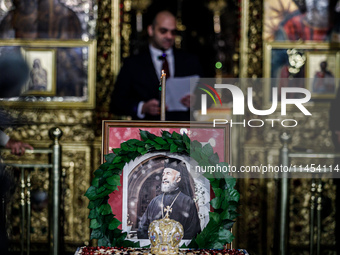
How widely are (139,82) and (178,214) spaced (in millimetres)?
2319

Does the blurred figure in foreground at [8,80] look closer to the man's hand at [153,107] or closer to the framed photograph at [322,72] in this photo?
the man's hand at [153,107]

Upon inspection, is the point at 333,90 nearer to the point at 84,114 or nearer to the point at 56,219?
the point at 84,114

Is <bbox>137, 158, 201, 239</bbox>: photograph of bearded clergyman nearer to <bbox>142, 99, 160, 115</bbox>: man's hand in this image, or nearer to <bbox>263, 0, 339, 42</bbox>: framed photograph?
<bbox>142, 99, 160, 115</bbox>: man's hand

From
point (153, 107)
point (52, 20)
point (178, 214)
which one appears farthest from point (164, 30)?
point (178, 214)

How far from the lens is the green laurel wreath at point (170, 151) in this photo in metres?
1.59

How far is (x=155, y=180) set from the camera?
1.66m

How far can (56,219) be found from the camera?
3.04m

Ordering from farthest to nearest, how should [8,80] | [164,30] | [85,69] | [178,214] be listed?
[85,69], [164,30], [8,80], [178,214]

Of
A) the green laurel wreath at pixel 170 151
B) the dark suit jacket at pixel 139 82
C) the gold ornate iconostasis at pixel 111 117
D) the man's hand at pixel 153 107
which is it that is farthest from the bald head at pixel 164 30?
the green laurel wreath at pixel 170 151

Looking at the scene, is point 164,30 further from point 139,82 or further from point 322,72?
point 322,72

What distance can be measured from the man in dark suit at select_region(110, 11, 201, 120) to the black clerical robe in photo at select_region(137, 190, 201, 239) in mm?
1875

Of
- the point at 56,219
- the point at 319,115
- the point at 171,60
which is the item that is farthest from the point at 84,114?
the point at 319,115

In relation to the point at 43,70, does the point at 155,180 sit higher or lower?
lower

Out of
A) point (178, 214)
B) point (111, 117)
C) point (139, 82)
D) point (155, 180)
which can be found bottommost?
point (178, 214)
